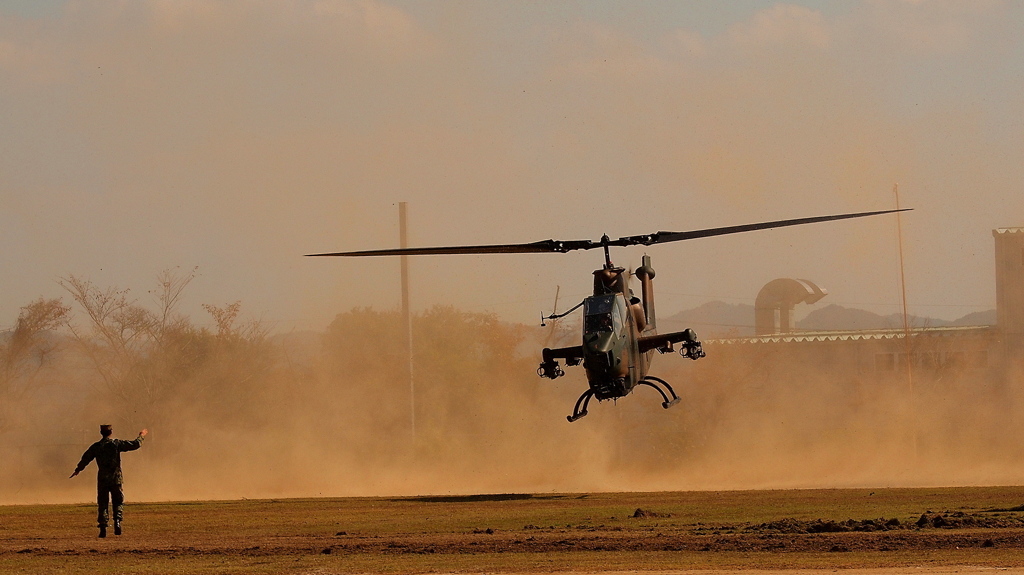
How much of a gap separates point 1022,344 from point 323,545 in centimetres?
5180

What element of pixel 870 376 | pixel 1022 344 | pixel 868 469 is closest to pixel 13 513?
pixel 868 469

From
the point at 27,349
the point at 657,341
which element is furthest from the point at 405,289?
the point at 657,341

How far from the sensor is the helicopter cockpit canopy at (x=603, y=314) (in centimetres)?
2694

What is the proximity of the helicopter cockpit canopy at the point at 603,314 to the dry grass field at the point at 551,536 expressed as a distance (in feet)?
13.8

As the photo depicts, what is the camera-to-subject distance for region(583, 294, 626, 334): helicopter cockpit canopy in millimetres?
26938

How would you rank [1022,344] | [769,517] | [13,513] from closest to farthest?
[769,517]
[13,513]
[1022,344]

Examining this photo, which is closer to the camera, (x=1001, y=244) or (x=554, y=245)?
(x=554, y=245)

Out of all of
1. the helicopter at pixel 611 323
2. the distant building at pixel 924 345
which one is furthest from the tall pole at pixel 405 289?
the helicopter at pixel 611 323

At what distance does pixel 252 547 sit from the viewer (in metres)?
23.2

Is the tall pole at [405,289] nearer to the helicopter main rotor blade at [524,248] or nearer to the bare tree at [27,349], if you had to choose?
the bare tree at [27,349]

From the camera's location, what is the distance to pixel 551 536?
2423cm

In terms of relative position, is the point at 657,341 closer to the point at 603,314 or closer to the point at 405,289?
the point at 603,314

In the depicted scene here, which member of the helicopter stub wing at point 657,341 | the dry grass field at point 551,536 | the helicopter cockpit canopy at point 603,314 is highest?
the helicopter cockpit canopy at point 603,314

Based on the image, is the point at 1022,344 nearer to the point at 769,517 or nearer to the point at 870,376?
the point at 870,376
